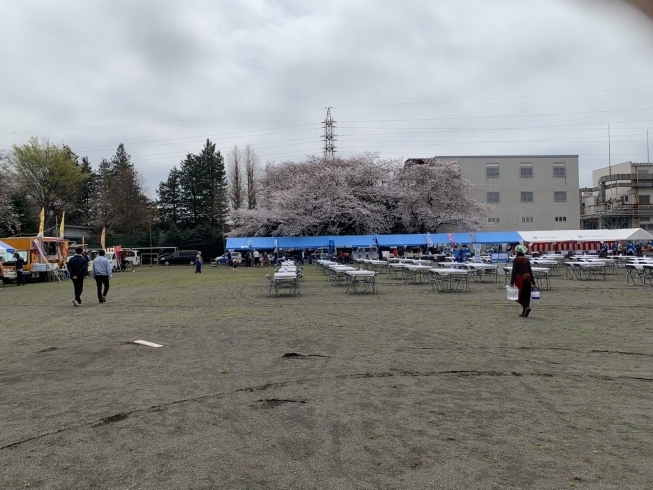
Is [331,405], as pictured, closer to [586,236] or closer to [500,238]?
[586,236]

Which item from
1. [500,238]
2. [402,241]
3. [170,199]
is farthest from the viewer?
[170,199]

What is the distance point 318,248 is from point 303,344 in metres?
41.2

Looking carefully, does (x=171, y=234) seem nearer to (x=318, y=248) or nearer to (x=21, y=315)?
(x=318, y=248)

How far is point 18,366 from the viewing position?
7.56m

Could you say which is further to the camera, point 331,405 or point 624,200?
point 624,200

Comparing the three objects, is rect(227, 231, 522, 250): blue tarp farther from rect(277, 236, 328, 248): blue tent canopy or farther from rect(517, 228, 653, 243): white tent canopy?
rect(517, 228, 653, 243): white tent canopy

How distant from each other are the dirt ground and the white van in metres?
34.4

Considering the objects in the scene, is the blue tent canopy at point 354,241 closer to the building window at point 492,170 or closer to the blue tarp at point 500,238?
the blue tarp at point 500,238

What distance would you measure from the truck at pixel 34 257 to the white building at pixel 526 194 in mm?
44134

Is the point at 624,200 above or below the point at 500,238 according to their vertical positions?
above

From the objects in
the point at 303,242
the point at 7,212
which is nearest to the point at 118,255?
the point at 7,212

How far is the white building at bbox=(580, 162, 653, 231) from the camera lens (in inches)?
2355

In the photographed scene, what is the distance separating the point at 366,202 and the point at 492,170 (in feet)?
53.4

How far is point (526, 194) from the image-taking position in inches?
2395
